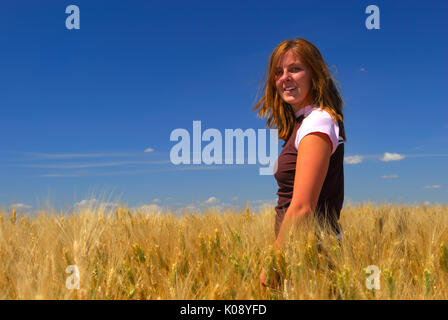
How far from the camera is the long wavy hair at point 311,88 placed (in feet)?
9.20

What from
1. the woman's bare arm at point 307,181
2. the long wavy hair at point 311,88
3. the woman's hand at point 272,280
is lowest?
the woman's hand at point 272,280

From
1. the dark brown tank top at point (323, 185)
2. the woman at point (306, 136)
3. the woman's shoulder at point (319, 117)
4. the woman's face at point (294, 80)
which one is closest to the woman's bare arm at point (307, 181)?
the woman at point (306, 136)

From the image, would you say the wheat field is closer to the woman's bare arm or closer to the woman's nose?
the woman's bare arm

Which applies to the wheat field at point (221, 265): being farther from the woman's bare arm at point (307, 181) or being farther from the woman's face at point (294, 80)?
the woman's face at point (294, 80)

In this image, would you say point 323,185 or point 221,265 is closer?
point 221,265

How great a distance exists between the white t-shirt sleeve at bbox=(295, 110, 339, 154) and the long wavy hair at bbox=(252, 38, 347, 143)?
88 mm

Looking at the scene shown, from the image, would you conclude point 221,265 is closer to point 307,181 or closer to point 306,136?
point 307,181

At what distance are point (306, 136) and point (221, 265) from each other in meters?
0.94

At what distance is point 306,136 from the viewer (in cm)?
241

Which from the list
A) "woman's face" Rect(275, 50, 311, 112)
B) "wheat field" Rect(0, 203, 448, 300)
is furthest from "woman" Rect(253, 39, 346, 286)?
"wheat field" Rect(0, 203, 448, 300)

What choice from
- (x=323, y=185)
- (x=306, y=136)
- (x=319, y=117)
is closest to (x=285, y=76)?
(x=319, y=117)

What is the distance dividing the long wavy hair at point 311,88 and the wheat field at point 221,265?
0.87 meters

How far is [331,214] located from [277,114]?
961mm
